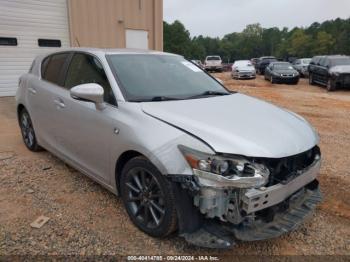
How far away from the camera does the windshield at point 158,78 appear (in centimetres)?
321

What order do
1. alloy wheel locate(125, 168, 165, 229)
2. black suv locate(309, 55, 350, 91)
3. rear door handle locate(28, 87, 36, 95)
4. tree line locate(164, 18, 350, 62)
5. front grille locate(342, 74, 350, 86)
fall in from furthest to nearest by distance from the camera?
1. tree line locate(164, 18, 350, 62)
2. black suv locate(309, 55, 350, 91)
3. front grille locate(342, 74, 350, 86)
4. rear door handle locate(28, 87, 36, 95)
5. alloy wheel locate(125, 168, 165, 229)

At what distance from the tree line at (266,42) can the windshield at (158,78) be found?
A: 67.7m

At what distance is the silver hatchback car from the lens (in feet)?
7.82

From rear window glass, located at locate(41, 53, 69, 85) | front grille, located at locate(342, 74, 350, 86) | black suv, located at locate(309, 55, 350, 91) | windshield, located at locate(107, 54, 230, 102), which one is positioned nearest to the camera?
windshield, located at locate(107, 54, 230, 102)

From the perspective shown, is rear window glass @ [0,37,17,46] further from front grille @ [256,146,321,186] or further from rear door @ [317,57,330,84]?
rear door @ [317,57,330,84]

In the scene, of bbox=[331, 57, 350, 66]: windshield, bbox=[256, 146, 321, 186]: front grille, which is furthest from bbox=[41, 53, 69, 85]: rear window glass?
bbox=[331, 57, 350, 66]: windshield

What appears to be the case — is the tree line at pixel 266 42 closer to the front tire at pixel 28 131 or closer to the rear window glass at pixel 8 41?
the rear window glass at pixel 8 41

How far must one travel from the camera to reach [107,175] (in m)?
3.21

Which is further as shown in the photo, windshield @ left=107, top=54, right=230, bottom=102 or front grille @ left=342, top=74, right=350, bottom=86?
front grille @ left=342, top=74, right=350, bottom=86

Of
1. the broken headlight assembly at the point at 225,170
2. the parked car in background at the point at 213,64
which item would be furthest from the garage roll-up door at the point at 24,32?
the parked car in background at the point at 213,64

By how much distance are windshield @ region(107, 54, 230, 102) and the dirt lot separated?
1.23m

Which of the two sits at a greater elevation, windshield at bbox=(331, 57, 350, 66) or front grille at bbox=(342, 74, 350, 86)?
windshield at bbox=(331, 57, 350, 66)

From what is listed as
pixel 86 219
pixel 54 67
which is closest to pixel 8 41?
pixel 54 67

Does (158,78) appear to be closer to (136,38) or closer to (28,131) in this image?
(28,131)
